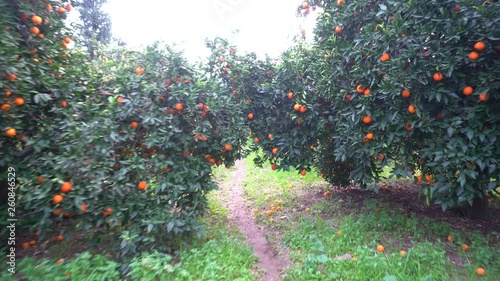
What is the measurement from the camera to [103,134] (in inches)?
108

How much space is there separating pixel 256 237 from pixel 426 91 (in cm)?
254

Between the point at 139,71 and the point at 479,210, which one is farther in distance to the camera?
the point at 479,210

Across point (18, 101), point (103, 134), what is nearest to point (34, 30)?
point (18, 101)

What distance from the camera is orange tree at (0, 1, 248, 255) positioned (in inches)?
102

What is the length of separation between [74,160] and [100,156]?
0.66 ft

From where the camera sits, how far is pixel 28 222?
279cm

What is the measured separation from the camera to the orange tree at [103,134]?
2580 mm

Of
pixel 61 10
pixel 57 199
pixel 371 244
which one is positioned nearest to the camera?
pixel 57 199

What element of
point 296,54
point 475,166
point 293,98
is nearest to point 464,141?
point 475,166

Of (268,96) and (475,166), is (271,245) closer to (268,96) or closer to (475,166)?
(268,96)

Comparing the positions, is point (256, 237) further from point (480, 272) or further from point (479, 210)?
point (479, 210)

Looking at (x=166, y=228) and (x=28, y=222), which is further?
(x=166, y=228)

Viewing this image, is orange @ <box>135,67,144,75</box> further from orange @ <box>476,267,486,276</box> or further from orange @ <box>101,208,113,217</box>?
orange @ <box>476,267,486,276</box>

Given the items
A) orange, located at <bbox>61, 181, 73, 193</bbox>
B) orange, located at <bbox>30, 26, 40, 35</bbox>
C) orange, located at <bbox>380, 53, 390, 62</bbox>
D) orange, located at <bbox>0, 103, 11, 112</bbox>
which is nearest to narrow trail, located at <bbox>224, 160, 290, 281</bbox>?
orange, located at <bbox>61, 181, 73, 193</bbox>
